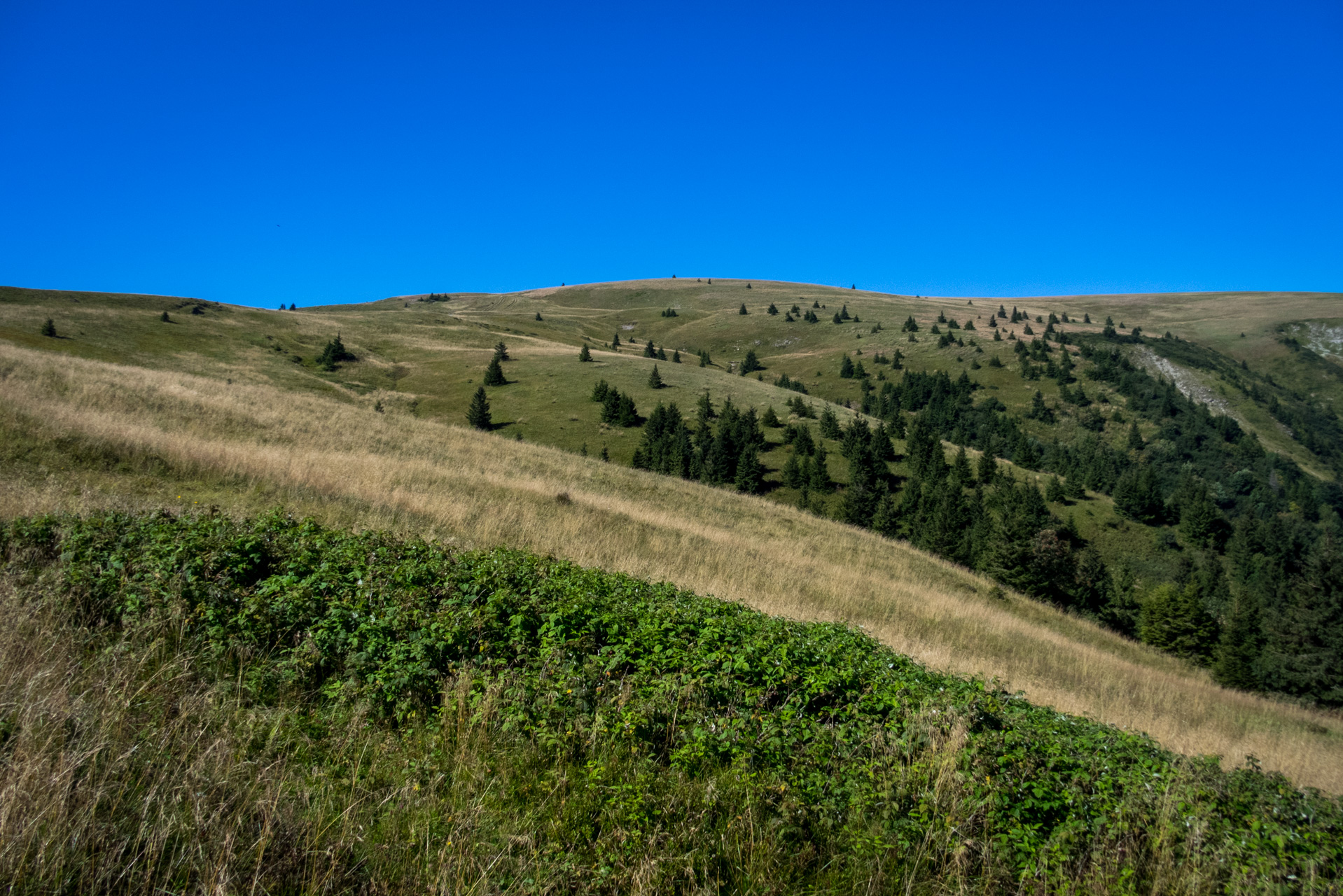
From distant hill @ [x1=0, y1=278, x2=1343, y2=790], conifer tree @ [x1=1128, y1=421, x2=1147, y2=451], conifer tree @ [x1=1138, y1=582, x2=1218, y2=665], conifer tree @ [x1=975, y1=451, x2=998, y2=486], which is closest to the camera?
distant hill @ [x1=0, y1=278, x2=1343, y2=790]

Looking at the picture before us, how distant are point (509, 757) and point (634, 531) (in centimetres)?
1253

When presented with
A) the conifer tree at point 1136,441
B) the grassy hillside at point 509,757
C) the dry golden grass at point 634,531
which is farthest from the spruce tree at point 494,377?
the conifer tree at point 1136,441

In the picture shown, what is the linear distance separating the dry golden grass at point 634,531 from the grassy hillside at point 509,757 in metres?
4.89

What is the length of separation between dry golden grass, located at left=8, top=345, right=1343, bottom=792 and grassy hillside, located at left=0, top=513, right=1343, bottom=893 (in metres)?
4.89

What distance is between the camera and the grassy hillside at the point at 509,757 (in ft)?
10.8

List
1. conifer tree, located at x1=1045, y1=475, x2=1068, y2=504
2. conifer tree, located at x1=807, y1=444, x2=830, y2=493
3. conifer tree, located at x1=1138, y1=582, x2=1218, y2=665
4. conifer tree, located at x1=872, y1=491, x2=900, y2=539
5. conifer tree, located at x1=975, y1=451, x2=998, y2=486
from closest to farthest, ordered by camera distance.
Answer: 1. conifer tree, located at x1=1138, y1=582, x2=1218, y2=665
2. conifer tree, located at x1=872, y1=491, x2=900, y2=539
3. conifer tree, located at x1=807, y1=444, x2=830, y2=493
4. conifer tree, located at x1=975, y1=451, x2=998, y2=486
5. conifer tree, located at x1=1045, y1=475, x2=1068, y2=504

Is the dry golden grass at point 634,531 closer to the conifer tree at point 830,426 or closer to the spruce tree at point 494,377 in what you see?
the conifer tree at point 830,426

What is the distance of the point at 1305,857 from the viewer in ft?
12.1

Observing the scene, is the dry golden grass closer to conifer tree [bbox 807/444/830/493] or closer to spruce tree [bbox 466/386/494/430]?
conifer tree [bbox 807/444/830/493]

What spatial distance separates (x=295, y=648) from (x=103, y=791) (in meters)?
2.01

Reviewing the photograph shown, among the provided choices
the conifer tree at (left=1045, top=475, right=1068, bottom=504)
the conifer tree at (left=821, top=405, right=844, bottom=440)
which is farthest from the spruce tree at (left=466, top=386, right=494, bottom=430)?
the conifer tree at (left=1045, top=475, right=1068, bottom=504)

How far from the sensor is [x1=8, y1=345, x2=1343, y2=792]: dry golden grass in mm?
11945

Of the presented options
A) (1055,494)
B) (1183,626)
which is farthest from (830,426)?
(1183,626)

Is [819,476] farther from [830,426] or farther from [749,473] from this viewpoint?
[830,426]
